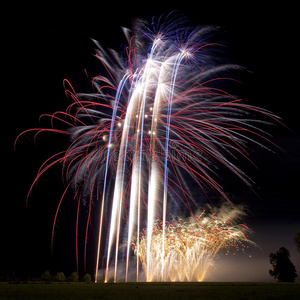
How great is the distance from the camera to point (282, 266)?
59.1m

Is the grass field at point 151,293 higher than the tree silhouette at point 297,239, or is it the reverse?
the tree silhouette at point 297,239

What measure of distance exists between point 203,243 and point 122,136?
51.2ft

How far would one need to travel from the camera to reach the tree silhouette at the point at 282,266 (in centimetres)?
5800

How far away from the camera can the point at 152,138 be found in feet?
85.3

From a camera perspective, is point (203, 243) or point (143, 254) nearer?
point (203, 243)

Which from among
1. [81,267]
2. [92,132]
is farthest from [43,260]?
[92,132]

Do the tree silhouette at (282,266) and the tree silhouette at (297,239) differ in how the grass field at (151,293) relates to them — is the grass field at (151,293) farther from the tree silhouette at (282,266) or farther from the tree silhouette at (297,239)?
the tree silhouette at (297,239)

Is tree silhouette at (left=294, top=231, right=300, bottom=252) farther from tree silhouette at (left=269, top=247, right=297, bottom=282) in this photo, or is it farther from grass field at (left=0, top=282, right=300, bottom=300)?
grass field at (left=0, top=282, right=300, bottom=300)

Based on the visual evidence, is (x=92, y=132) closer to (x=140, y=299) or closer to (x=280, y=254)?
(x=140, y=299)

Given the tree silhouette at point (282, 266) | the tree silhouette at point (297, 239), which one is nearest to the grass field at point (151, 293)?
the tree silhouette at point (282, 266)

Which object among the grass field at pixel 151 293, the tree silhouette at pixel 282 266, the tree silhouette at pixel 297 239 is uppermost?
the tree silhouette at pixel 297 239

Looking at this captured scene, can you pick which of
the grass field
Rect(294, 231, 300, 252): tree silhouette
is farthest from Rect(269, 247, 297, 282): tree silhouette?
the grass field

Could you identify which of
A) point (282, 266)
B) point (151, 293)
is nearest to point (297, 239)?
point (282, 266)

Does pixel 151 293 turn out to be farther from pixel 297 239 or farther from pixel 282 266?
pixel 297 239
